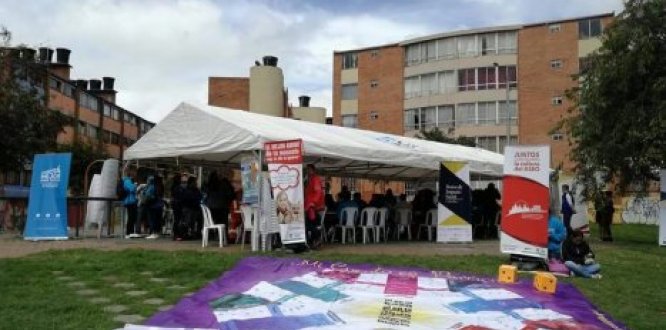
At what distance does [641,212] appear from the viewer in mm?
47062

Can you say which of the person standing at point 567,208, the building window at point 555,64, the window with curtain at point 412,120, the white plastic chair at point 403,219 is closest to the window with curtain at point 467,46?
the building window at point 555,64

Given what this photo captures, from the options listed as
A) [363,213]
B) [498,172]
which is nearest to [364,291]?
[363,213]

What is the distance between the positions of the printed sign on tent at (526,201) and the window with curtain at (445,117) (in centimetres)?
4916

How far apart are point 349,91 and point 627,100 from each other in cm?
4917

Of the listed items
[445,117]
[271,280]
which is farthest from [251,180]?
[445,117]

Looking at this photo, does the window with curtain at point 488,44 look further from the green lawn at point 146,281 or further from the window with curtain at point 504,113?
the green lawn at point 146,281

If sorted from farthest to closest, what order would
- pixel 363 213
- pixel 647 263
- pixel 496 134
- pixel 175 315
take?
pixel 496 134, pixel 363 213, pixel 647 263, pixel 175 315

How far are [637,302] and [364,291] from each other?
435 centimetres

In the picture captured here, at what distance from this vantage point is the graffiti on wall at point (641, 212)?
46.2 m

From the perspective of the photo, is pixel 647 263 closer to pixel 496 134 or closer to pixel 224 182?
pixel 224 182

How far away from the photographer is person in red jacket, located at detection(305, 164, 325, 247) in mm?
14570

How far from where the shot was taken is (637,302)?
9.41 metres

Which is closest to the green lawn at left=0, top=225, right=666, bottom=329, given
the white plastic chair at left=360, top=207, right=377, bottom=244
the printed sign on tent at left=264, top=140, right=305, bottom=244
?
the printed sign on tent at left=264, top=140, right=305, bottom=244

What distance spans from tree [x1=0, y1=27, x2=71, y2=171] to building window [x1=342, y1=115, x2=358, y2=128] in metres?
41.7
